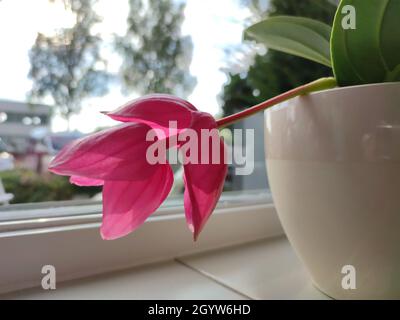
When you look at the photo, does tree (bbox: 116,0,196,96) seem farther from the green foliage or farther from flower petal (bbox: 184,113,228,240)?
flower petal (bbox: 184,113,228,240)

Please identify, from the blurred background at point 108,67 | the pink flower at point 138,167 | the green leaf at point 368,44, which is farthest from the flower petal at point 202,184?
the blurred background at point 108,67

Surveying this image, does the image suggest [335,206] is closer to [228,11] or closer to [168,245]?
[168,245]

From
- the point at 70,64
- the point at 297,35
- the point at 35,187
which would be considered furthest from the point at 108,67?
the point at 297,35

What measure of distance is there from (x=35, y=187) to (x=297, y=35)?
0.36 meters

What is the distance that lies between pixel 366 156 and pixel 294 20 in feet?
0.49

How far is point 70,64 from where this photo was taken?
48 cm

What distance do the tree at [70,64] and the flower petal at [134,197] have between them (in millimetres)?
298

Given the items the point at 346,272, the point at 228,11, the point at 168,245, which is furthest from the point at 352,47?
the point at 228,11

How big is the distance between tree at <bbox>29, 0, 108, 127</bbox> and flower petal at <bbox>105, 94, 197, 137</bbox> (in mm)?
301

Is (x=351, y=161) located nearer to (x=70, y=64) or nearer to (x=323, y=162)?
(x=323, y=162)

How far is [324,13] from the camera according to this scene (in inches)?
24.9

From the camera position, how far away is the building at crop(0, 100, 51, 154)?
0.42 metres

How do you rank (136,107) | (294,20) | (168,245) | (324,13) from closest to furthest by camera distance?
(136,107)
(294,20)
(168,245)
(324,13)

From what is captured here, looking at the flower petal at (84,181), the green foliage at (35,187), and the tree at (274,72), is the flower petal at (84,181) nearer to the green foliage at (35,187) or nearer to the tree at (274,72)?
the green foliage at (35,187)
